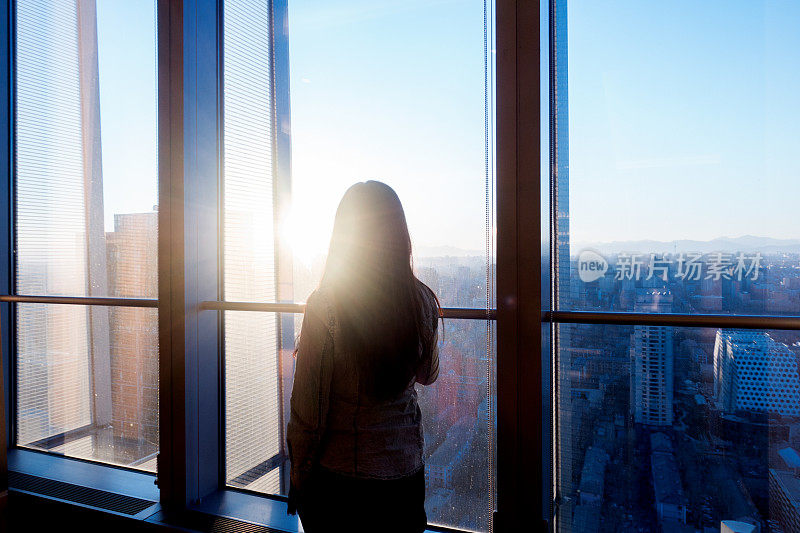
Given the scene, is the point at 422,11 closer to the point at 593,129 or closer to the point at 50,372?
the point at 593,129

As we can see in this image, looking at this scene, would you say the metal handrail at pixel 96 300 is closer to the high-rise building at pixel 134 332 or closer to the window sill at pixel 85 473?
the high-rise building at pixel 134 332

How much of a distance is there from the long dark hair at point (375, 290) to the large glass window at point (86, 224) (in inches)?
70.2

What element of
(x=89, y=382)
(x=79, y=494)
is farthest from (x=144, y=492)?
(x=89, y=382)

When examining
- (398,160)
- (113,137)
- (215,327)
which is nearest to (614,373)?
(398,160)

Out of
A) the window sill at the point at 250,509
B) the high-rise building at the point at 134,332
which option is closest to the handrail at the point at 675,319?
the window sill at the point at 250,509

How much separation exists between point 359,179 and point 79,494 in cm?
225

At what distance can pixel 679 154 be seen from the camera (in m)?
1.65

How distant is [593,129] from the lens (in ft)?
5.80

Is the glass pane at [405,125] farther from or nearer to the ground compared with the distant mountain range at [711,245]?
farther from the ground

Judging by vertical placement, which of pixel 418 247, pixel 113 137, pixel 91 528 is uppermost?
pixel 113 137

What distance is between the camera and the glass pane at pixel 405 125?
1876 millimetres

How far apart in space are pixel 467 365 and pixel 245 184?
1458 mm

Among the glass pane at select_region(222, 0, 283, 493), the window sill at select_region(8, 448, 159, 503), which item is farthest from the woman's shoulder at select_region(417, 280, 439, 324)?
the window sill at select_region(8, 448, 159, 503)

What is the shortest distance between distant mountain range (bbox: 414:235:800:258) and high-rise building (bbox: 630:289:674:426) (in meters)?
0.16
